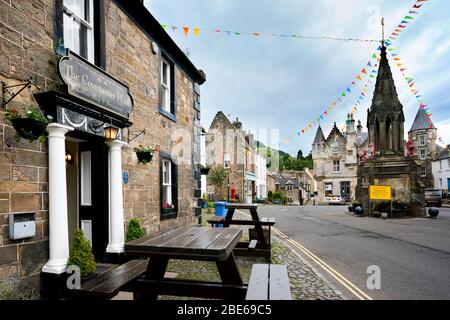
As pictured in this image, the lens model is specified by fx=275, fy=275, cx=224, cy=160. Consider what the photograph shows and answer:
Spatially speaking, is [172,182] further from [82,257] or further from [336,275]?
[336,275]

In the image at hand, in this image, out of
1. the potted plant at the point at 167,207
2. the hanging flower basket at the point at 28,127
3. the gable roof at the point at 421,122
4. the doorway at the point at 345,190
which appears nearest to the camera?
the hanging flower basket at the point at 28,127

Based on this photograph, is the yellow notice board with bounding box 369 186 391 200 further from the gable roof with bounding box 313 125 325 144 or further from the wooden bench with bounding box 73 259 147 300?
the gable roof with bounding box 313 125 325 144

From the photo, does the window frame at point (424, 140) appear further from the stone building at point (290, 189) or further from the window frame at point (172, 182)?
the window frame at point (172, 182)

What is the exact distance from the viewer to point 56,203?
13.6 ft

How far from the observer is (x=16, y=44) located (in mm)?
3887

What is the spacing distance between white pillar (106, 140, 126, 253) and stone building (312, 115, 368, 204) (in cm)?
3783

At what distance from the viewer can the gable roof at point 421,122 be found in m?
39.9

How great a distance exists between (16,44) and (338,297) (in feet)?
19.8

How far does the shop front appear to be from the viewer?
165 inches

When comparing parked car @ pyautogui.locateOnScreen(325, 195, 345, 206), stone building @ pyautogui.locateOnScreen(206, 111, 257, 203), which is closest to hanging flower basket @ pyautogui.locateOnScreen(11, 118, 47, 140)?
stone building @ pyautogui.locateOnScreen(206, 111, 257, 203)

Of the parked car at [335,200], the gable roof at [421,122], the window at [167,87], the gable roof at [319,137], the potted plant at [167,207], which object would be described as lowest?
the parked car at [335,200]

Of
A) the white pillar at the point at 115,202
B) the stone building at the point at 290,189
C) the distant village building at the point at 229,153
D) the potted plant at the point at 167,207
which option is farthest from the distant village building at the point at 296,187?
the white pillar at the point at 115,202

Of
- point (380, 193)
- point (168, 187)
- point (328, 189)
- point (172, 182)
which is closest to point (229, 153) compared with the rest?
point (380, 193)

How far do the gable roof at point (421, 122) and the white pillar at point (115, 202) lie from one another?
46380mm
